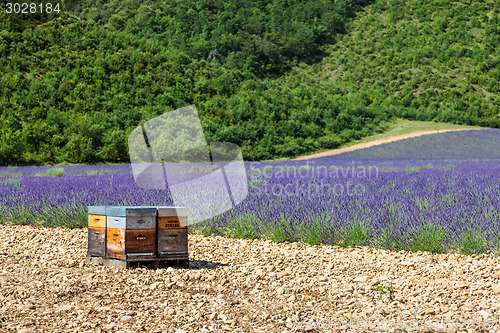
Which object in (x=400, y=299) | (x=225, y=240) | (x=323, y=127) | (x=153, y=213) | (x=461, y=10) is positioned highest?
(x=461, y=10)

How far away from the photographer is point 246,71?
50.9 m

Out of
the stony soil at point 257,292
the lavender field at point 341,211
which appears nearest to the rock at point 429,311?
the stony soil at point 257,292

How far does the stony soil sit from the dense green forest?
63.6 ft

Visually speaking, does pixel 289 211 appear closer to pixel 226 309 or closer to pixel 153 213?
pixel 153 213

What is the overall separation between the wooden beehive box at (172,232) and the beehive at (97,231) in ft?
1.97

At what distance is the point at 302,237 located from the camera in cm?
601

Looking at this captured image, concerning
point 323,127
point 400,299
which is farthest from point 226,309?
point 323,127

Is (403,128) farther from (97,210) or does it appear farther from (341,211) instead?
(97,210)

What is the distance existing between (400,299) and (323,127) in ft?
114

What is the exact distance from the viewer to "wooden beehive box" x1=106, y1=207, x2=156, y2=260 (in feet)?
15.1

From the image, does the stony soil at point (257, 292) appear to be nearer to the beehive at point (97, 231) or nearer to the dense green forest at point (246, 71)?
the beehive at point (97, 231)

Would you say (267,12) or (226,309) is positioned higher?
(267,12)

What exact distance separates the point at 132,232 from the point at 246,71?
47.4m

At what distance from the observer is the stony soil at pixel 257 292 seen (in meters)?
3.24
